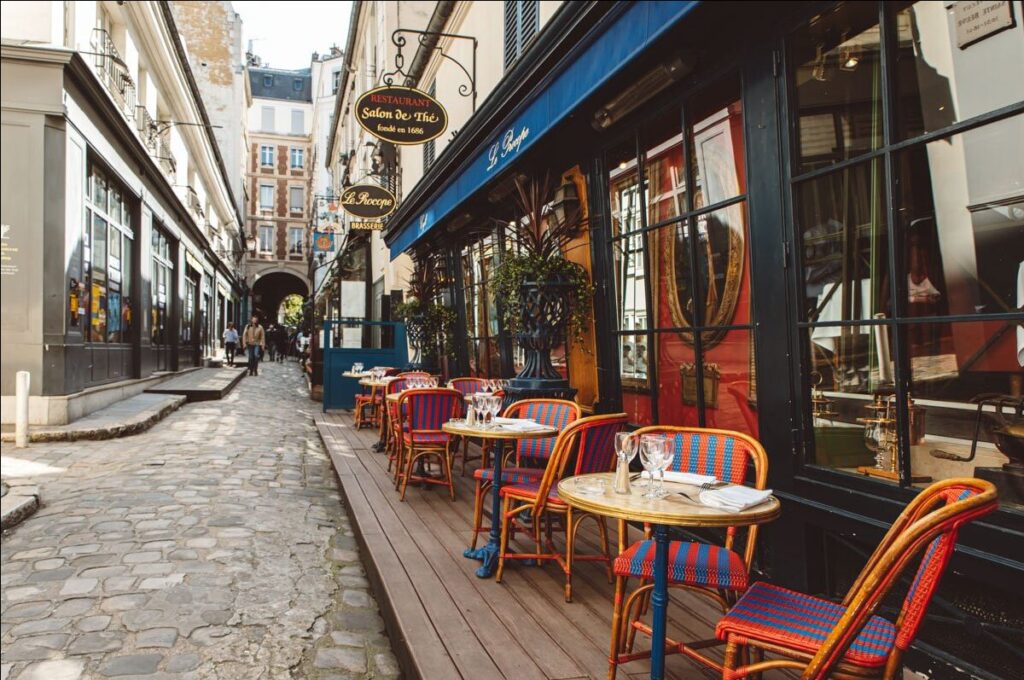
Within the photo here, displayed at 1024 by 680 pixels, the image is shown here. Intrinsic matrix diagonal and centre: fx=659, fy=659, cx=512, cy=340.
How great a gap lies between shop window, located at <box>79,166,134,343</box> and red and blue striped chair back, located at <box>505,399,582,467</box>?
26.8 ft

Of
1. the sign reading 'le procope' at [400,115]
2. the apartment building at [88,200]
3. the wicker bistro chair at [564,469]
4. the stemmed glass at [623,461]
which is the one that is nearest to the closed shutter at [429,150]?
the sign reading 'le procope' at [400,115]

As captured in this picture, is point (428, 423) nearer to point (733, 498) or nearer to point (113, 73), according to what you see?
point (733, 498)

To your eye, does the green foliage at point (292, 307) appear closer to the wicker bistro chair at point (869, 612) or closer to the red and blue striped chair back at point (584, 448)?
the red and blue striped chair back at point (584, 448)

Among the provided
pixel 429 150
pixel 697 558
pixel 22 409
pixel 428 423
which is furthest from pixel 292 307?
pixel 697 558

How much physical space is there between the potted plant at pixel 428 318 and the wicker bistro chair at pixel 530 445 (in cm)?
517

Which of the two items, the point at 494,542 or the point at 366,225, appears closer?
the point at 494,542

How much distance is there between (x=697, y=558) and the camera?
2.44 metres

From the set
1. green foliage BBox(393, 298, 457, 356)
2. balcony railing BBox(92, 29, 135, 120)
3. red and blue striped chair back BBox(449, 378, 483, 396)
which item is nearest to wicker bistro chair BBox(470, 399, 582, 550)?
red and blue striped chair back BBox(449, 378, 483, 396)

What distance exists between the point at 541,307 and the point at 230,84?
98.8 ft

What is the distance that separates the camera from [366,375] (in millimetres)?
9992

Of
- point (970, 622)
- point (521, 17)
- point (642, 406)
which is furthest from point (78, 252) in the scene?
point (970, 622)

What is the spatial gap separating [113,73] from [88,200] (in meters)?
2.85

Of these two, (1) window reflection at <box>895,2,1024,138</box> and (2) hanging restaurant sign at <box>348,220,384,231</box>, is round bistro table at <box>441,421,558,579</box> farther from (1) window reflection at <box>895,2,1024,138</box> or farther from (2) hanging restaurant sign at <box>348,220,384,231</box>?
(2) hanging restaurant sign at <box>348,220,384,231</box>

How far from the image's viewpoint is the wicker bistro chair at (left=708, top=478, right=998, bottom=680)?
146cm
